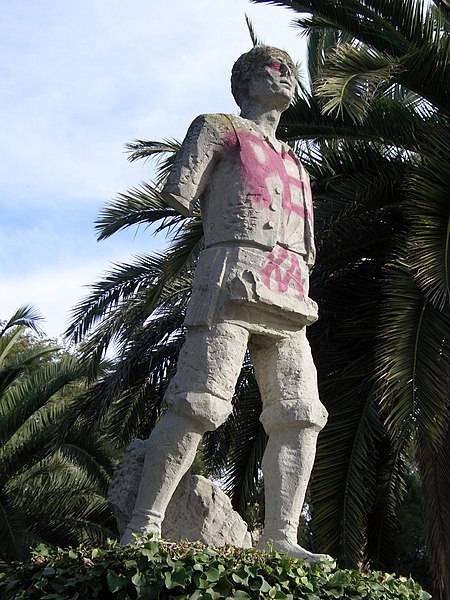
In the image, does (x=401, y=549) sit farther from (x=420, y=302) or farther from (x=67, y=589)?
(x=67, y=589)

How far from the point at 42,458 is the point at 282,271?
794 cm

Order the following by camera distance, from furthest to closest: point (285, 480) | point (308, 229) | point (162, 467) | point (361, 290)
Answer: point (361, 290), point (308, 229), point (285, 480), point (162, 467)

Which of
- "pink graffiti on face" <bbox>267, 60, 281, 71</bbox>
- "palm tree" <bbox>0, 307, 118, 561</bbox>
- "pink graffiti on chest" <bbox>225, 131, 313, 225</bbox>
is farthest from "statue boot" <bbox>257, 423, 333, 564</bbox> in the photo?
"palm tree" <bbox>0, 307, 118, 561</bbox>

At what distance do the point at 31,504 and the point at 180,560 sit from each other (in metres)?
8.62

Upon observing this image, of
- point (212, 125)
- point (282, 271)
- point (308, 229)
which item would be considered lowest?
point (282, 271)

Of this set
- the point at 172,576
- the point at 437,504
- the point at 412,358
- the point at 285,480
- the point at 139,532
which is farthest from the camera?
the point at 437,504

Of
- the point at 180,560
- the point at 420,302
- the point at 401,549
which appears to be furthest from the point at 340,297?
the point at 401,549

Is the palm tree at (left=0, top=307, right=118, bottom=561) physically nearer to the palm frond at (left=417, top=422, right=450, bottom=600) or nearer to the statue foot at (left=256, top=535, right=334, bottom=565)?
the palm frond at (left=417, top=422, right=450, bottom=600)

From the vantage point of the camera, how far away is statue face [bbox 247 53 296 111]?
18.0 ft

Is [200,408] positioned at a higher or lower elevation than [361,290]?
lower

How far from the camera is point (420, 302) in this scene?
8891 millimetres

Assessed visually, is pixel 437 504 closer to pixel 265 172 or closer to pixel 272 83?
pixel 265 172

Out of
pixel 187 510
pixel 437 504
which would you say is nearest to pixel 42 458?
pixel 437 504

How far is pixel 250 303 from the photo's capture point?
506 cm
